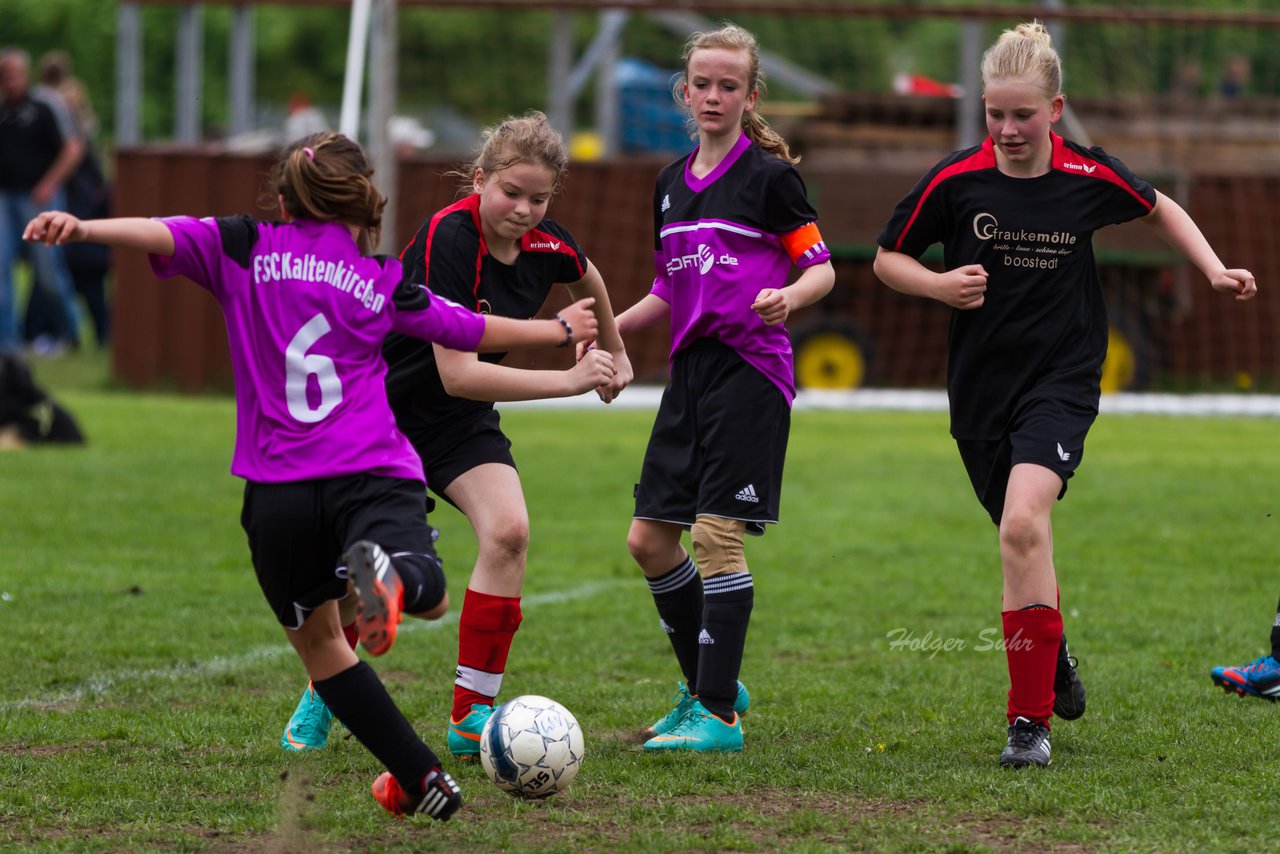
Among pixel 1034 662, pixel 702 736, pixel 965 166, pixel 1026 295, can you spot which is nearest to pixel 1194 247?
pixel 1026 295

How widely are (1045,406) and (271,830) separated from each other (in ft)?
8.06

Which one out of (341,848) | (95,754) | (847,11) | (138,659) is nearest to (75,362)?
(847,11)

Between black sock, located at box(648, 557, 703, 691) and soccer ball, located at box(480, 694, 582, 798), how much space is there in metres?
0.92

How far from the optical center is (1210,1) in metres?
20.0

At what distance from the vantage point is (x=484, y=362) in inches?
188

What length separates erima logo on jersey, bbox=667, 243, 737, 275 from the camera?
5062mm

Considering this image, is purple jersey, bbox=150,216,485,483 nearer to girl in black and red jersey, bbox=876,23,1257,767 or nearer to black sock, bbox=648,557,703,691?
black sock, bbox=648,557,703,691

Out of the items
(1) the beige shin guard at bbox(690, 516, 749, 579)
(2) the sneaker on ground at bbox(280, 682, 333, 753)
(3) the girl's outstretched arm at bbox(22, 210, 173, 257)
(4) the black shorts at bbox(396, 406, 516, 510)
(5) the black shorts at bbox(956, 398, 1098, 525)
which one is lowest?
(2) the sneaker on ground at bbox(280, 682, 333, 753)

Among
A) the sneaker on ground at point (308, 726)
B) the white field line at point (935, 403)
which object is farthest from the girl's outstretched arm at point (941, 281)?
the white field line at point (935, 403)

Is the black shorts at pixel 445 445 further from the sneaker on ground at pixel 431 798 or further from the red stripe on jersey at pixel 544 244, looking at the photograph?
the sneaker on ground at pixel 431 798

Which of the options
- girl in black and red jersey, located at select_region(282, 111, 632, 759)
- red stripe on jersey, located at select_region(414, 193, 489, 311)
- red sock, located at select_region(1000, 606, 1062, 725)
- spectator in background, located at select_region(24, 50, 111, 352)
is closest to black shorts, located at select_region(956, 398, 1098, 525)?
red sock, located at select_region(1000, 606, 1062, 725)

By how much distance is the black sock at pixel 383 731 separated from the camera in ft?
13.0

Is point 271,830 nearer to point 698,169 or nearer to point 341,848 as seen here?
point 341,848

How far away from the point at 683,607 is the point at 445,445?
3.11ft
